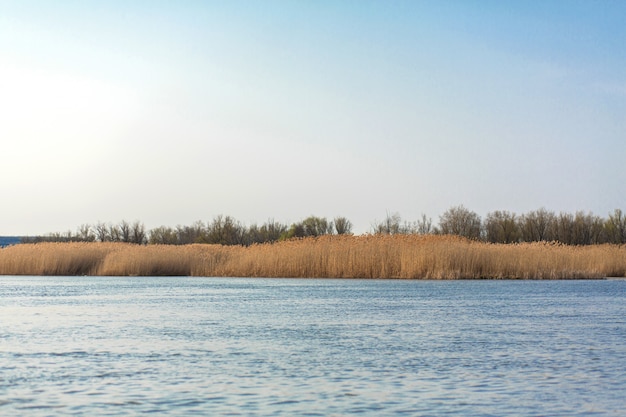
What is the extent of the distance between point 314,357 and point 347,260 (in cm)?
2098

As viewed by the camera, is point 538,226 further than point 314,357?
Yes

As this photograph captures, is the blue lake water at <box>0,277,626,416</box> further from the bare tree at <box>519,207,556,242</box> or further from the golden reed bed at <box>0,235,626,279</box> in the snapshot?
the bare tree at <box>519,207,556,242</box>

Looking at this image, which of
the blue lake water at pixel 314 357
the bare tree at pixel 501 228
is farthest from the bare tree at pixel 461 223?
the blue lake water at pixel 314 357

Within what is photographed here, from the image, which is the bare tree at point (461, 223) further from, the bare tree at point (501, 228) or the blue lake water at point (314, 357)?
the blue lake water at point (314, 357)

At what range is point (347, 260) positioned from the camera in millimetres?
31562

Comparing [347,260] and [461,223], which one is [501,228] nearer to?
[461,223]

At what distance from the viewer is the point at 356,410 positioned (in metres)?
7.35

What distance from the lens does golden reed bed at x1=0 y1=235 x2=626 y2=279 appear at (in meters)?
30.8

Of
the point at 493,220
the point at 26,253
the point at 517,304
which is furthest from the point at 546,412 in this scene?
the point at 493,220

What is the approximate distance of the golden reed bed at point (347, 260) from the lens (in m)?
30.8

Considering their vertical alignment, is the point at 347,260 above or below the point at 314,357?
above

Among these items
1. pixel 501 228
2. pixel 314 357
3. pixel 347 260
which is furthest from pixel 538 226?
pixel 314 357

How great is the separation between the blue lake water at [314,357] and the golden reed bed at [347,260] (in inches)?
403

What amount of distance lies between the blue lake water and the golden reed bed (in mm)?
10226
